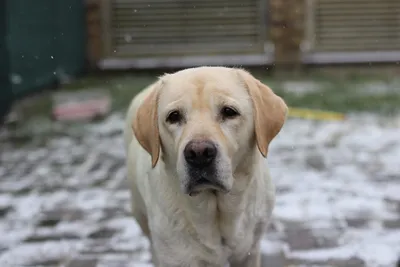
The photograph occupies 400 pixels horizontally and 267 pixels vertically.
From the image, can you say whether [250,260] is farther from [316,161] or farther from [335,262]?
[316,161]

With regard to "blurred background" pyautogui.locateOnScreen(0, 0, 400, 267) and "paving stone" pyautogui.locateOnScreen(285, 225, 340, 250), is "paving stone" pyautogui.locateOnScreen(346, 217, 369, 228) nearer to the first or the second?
"blurred background" pyautogui.locateOnScreen(0, 0, 400, 267)

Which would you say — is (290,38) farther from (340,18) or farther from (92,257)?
(92,257)

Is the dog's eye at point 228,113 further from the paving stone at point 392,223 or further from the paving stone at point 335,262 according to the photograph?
the paving stone at point 392,223

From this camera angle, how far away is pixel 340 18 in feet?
39.9

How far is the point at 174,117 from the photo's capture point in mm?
2613

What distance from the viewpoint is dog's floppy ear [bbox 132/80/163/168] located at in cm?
267

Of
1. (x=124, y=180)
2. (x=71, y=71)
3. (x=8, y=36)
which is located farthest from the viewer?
(x=71, y=71)

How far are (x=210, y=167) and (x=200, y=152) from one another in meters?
0.09

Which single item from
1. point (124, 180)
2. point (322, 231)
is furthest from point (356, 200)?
point (124, 180)

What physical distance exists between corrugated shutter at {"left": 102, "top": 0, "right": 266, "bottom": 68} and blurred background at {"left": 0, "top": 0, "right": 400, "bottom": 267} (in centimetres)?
2

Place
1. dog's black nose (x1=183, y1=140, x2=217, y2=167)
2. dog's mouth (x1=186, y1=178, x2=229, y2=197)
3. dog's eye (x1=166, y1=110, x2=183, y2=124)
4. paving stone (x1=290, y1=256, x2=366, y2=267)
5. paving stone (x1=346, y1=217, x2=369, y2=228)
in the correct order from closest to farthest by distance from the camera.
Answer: dog's black nose (x1=183, y1=140, x2=217, y2=167) < dog's mouth (x1=186, y1=178, x2=229, y2=197) < dog's eye (x1=166, y1=110, x2=183, y2=124) < paving stone (x1=290, y1=256, x2=366, y2=267) < paving stone (x1=346, y1=217, x2=369, y2=228)

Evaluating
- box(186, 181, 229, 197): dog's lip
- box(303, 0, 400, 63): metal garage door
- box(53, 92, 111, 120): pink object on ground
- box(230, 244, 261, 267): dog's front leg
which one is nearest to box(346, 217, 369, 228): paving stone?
box(230, 244, 261, 267): dog's front leg

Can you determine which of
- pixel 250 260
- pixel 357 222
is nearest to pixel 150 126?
pixel 250 260

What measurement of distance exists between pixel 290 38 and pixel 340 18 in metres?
1.21
